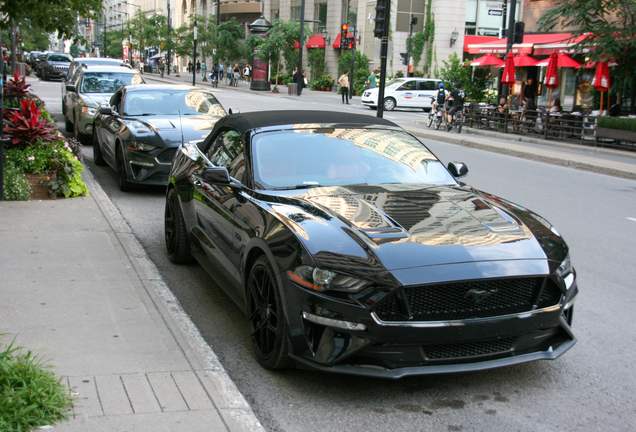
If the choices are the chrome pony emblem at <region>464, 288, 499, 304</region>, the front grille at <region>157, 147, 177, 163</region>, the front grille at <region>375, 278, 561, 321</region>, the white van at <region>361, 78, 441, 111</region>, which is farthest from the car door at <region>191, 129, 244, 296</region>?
the white van at <region>361, 78, 441, 111</region>

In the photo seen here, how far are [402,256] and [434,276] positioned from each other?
0.71 feet

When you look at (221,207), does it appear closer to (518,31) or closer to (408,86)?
(518,31)

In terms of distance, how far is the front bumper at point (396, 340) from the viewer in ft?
11.4

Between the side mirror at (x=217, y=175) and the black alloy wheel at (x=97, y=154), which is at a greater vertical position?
the side mirror at (x=217, y=175)

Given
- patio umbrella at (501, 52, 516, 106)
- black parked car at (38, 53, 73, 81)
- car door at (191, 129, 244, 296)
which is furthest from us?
black parked car at (38, 53, 73, 81)

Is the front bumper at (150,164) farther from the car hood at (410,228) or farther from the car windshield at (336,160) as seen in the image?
the car hood at (410,228)

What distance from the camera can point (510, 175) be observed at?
13.4m

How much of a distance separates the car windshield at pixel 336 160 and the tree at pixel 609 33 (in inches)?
614

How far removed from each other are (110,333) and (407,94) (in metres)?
33.3

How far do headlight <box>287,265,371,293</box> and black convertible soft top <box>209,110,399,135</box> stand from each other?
→ 75.3 inches

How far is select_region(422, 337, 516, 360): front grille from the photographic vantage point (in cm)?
359

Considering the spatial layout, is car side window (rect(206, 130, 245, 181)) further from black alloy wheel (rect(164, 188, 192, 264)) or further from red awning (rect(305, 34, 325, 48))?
red awning (rect(305, 34, 325, 48))

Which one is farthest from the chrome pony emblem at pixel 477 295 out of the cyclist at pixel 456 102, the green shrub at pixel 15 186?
the cyclist at pixel 456 102

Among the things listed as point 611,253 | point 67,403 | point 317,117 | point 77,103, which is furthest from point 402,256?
point 77,103
